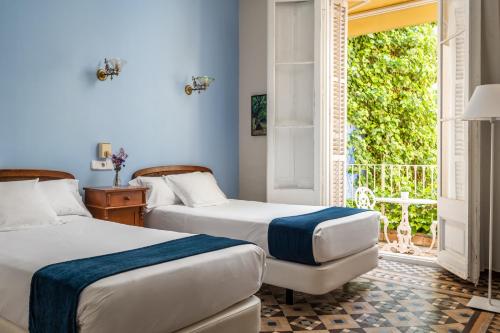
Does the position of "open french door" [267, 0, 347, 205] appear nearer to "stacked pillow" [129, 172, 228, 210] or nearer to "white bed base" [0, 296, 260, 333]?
"stacked pillow" [129, 172, 228, 210]

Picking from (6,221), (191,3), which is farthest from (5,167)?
(191,3)

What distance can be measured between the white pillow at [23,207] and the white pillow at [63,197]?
0.16 m

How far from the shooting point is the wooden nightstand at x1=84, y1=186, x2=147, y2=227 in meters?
3.64

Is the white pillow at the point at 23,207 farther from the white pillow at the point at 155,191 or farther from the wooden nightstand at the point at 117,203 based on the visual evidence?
the white pillow at the point at 155,191

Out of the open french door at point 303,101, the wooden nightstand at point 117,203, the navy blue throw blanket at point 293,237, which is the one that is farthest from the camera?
the open french door at point 303,101

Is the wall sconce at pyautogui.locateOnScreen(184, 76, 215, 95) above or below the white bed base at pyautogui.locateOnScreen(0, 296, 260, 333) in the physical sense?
above

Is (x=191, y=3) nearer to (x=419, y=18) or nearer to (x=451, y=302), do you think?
(x=419, y=18)

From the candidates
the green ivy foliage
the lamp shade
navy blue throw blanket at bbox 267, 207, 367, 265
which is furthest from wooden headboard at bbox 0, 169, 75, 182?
the green ivy foliage

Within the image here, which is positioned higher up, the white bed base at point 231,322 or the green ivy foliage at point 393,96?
the green ivy foliage at point 393,96

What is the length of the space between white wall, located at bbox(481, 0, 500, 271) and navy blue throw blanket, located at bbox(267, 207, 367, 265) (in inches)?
65.3

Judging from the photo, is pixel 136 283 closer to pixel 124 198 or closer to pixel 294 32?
pixel 124 198

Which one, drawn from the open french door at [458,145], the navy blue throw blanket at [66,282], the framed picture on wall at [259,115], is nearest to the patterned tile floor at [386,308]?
the open french door at [458,145]

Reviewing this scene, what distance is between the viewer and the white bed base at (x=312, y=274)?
10.4 ft

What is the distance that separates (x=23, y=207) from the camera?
9.71ft
